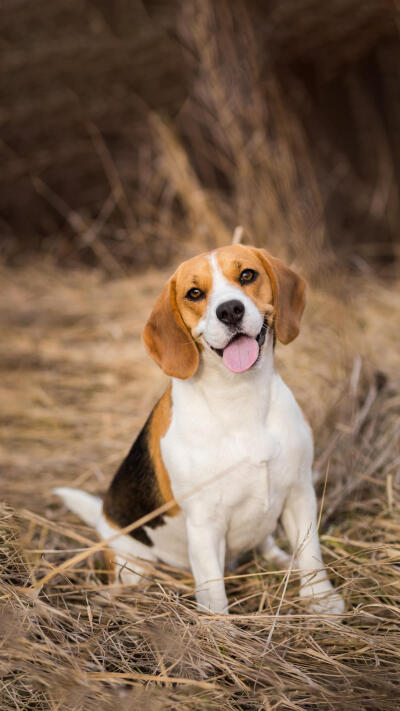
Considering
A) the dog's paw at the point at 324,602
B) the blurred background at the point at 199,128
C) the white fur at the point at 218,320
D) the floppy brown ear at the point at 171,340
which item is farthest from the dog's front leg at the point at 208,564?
the blurred background at the point at 199,128

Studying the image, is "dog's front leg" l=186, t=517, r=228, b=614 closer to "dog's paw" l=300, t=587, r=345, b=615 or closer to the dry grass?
the dry grass

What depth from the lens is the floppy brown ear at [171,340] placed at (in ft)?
8.83

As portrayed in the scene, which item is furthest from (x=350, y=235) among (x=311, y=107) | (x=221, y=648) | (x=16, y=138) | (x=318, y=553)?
(x=221, y=648)

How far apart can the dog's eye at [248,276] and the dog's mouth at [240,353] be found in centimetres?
24

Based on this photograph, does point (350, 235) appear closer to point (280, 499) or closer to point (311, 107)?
point (311, 107)

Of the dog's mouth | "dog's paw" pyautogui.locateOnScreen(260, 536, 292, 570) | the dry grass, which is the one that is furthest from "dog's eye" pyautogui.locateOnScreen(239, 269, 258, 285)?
"dog's paw" pyautogui.locateOnScreen(260, 536, 292, 570)

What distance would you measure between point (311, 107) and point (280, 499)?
5.84 meters

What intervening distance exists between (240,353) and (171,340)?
1.08ft

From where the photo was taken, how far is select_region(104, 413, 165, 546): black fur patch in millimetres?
3016

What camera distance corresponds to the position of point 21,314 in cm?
704

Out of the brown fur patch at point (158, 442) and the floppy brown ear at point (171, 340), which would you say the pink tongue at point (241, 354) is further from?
the brown fur patch at point (158, 442)

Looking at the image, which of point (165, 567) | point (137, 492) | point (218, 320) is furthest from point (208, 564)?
point (218, 320)

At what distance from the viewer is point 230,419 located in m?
2.71

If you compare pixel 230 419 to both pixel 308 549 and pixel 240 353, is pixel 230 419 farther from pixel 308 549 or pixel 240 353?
pixel 308 549
